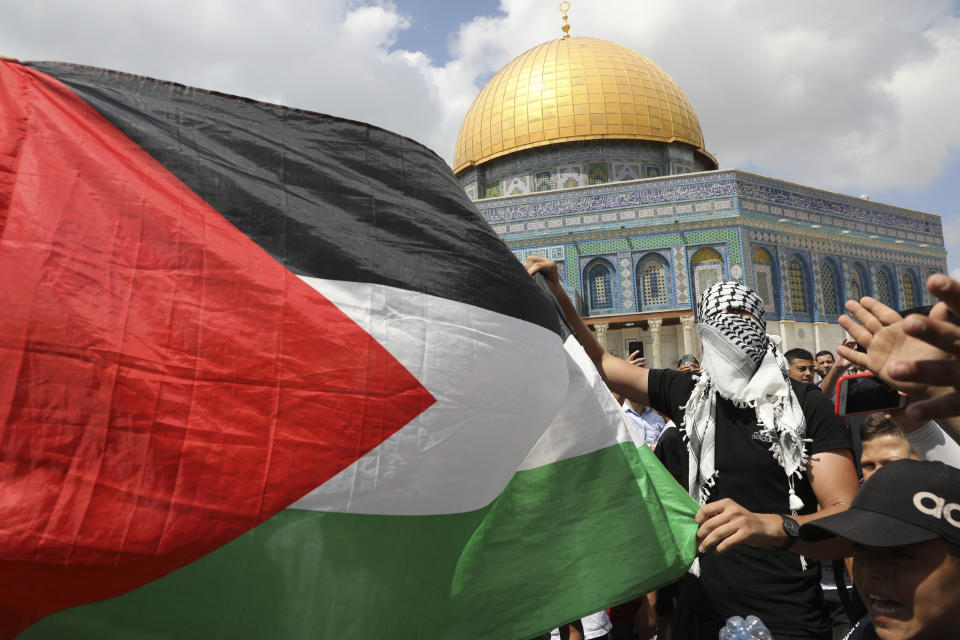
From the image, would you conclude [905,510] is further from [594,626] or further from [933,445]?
[594,626]

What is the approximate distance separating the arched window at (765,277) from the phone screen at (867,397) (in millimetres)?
23271

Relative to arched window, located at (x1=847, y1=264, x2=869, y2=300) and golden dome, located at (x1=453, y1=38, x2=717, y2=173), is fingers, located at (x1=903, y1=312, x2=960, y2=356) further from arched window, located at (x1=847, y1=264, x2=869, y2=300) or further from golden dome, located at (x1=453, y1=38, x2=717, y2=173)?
golden dome, located at (x1=453, y1=38, x2=717, y2=173)

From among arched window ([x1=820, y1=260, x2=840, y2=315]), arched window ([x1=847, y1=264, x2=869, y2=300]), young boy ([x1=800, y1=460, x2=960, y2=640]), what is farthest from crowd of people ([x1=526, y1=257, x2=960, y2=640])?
arched window ([x1=847, y1=264, x2=869, y2=300])

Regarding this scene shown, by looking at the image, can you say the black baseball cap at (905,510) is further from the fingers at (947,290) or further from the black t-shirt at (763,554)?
the black t-shirt at (763,554)

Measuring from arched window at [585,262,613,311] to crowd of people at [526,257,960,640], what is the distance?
21807mm

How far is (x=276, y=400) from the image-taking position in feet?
5.68

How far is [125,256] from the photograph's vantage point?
5.58 ft

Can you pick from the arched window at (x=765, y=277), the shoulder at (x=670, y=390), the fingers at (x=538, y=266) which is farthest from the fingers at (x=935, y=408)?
the arched window at (x=765, y=277)

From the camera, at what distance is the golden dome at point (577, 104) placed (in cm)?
2844

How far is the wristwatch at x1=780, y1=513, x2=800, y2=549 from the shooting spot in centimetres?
186

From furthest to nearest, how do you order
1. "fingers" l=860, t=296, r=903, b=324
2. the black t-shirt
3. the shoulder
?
the shoulder, the black t-shirt, "fingers" l=860, t=296, r=903, b=324

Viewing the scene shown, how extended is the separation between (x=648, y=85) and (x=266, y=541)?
3057 centimetres

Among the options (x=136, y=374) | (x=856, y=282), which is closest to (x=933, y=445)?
(x=136, y=374)

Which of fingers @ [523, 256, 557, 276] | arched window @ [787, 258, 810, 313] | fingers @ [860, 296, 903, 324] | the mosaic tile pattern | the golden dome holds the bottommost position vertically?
fingers @ [860, 296, 903, 324]
